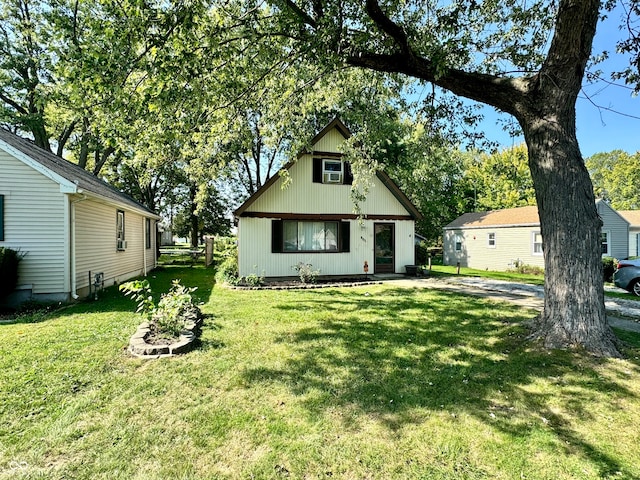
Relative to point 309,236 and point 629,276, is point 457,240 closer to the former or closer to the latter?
point 629,276

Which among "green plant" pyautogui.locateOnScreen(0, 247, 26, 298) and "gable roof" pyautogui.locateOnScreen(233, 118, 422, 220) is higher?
"gable roof" pyautogui.locateOnScreen(233, 118, 422, 220)

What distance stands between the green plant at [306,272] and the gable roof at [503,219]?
11.8 meters

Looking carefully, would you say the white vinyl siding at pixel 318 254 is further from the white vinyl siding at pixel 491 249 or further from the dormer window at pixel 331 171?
the white vinyl siding at pixel 491 249

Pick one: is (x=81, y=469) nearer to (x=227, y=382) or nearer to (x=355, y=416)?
(x=227, y=382)

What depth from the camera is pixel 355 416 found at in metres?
3.27

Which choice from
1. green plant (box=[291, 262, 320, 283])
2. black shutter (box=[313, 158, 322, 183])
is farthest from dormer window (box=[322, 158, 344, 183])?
green plant (box=[291, 262, 320, 283])

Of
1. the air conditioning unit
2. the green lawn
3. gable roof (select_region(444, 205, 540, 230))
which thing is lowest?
the green lawn

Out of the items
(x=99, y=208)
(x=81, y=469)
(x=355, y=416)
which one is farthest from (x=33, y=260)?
(x=355, y=416)

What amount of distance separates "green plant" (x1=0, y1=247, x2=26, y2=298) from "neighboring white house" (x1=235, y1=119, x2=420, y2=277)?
6272mm

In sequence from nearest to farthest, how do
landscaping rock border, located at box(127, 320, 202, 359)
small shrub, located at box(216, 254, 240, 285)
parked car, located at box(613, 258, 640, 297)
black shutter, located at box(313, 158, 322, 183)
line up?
landscaping rock border, located at box(127, 320, 202, 359) < parked car, located at box(613, 258, 640, 297) < small shrub, located at box(216, 254, 240, 285) < black shutter, located at box(313, 158, 322, 183)

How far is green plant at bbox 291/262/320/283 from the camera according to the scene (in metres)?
12.6

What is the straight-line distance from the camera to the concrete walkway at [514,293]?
7023 millimetres

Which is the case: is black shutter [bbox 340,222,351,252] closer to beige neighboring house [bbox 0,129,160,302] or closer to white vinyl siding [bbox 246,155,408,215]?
white vinyl siding [bbox 246,155,408,215]

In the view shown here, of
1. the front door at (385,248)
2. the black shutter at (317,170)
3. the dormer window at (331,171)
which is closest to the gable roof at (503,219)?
the front door at (385,248)
